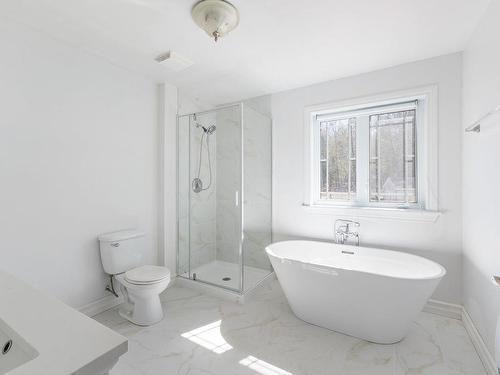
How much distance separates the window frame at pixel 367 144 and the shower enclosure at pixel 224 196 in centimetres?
55

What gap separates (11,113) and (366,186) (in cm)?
322

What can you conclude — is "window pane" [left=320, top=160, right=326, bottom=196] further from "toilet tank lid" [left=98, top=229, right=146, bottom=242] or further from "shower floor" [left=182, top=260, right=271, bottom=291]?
"toilet tank lid" [left=98, top=229, right=146, bottom=242]

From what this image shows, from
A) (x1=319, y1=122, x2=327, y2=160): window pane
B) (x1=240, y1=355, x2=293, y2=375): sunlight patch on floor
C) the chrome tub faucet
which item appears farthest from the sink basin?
(x1=319, y1=122, x2=327, y2=160): window pane

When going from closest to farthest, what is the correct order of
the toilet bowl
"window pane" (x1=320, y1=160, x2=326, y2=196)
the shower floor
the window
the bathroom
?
the bathroom < the toilet bowl < the window < the shower floor < "window pane" (x1=320, y1=160, x2=326, y2=196)

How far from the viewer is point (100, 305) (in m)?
2.44

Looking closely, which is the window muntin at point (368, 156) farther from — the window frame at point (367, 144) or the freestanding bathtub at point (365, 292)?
the freestanding bathtub at point (365, 292)

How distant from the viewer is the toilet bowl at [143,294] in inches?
87.0

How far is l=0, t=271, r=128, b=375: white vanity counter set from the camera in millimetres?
617

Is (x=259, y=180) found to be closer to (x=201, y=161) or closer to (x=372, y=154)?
(x=201, y=161)

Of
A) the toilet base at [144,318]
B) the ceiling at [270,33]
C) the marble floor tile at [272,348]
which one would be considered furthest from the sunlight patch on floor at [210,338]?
the ceiling at [270,33]

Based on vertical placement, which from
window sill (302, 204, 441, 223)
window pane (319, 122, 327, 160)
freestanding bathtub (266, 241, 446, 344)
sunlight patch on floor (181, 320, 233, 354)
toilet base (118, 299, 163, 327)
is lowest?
sunlight patch on floor (181, 320, 233, 354)

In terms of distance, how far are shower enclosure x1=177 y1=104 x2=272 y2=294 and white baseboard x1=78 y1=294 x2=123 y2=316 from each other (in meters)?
0.77

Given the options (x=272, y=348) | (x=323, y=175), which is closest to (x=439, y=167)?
(x=323, y=175)

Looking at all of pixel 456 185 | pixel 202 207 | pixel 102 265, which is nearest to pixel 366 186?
pixel 456 185
